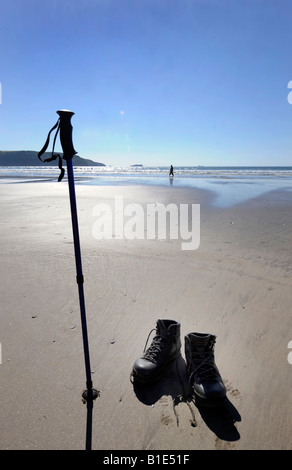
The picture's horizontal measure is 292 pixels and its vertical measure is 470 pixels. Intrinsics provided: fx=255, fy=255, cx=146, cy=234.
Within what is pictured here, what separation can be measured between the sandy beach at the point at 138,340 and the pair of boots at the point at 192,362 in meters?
0.11

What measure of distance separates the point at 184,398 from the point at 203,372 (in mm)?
257

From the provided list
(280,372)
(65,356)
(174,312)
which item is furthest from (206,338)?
(65,356)

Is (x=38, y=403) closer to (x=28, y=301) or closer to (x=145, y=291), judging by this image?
(x=28, y=301)

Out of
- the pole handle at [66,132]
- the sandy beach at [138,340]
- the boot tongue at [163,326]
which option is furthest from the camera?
the boot tongue at [163,326]

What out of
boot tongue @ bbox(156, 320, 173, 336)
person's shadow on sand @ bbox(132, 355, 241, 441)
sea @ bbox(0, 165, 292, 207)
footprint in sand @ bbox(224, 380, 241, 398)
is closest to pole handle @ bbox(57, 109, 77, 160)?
boot tongue @ bbox(156, 320, 173, 336)

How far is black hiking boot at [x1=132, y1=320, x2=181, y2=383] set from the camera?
2213mm

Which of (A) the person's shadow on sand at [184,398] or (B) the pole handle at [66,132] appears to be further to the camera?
(A) the person's shadow on sand at [184,398]

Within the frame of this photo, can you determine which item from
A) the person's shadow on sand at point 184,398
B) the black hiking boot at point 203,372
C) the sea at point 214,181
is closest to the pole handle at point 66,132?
the black hiking boot at point 203,372

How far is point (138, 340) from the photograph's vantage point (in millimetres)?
2785

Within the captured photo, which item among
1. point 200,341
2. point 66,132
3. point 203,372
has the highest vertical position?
point 66,132

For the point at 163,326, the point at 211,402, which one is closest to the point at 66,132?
the point at 163,326

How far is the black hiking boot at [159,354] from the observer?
7.26 ft

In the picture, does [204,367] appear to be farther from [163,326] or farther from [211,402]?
[163,326]

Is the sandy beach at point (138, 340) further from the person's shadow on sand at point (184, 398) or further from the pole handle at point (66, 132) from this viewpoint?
the pole handle at point (66, 132)
